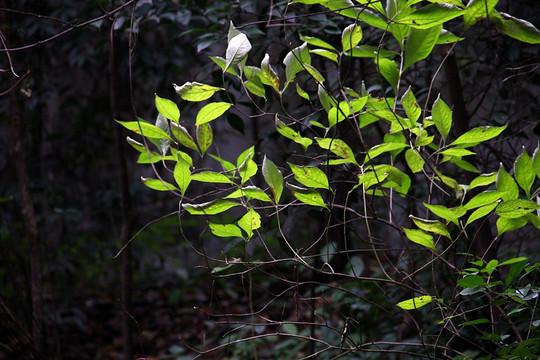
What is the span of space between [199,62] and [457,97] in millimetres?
2261

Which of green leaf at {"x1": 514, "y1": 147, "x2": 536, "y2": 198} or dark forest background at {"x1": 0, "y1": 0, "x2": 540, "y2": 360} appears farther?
dark forest background at {"x1": 0, "y1": 0, "x2": 540, "y2": 360}

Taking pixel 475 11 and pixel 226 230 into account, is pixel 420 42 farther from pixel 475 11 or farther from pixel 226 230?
pixel 226 230

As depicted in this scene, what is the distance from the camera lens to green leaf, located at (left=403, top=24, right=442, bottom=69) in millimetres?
839

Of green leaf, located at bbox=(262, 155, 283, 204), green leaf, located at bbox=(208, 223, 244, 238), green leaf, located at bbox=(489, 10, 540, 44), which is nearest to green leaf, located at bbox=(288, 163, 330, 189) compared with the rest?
green leaf, located at bbox=(262, 155, 283, 204)

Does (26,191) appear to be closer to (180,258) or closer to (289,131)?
(289,131)

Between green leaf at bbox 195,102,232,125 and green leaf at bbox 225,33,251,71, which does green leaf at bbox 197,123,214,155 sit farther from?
green leaf at bbox 225,33,251,71

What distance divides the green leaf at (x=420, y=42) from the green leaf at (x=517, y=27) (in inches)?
3.9

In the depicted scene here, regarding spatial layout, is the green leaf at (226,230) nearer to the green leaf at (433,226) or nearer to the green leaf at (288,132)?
the green leaf at (288,132)

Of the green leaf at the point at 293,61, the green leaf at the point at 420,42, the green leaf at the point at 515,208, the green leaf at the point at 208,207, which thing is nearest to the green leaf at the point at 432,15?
the green leaf at the point at 420,42

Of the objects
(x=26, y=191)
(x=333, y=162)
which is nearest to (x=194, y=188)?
(x=26, y=191)

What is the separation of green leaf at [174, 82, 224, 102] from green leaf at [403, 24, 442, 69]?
312 millimetres

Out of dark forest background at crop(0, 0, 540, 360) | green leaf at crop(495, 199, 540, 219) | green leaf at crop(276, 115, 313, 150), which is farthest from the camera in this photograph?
dark forest background at crop(0, 0, 540, 360)

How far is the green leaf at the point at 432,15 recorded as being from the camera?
78 cm

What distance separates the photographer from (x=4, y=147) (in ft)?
10.9
